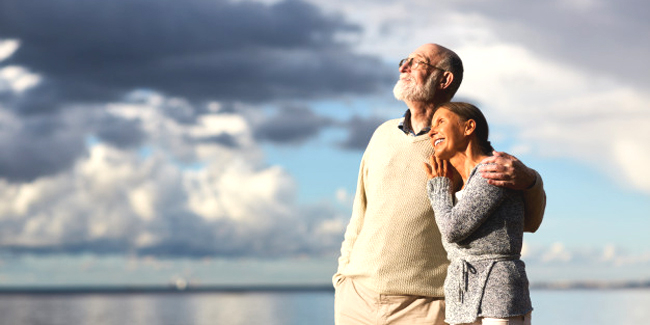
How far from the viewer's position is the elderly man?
12.9 ft

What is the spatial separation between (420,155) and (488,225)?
3.54 feet

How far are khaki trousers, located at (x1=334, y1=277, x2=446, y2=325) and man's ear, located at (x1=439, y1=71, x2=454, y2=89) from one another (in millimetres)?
1111

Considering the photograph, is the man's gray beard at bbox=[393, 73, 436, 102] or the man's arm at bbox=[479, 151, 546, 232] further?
the man's gray beard at bbox=[393, 73, 436, 102]

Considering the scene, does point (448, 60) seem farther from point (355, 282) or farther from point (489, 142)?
point (355, 282)

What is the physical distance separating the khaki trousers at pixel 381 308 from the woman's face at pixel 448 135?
3.45 feet

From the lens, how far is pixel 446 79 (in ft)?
13.2

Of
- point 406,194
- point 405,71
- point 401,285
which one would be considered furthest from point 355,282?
point 405,71

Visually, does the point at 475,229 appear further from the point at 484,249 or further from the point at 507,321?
the point at 507,321

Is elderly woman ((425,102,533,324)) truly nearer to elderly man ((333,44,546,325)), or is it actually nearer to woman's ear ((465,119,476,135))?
woman's ear ((465,119,476,135))

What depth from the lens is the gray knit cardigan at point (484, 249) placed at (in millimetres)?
2928

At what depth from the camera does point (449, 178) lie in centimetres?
318

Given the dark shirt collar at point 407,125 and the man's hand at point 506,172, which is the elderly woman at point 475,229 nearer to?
the man's hand at point 506,172

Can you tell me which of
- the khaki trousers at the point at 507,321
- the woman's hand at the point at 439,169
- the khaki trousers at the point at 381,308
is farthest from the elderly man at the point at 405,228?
the khaki trousers at the point at 507,321

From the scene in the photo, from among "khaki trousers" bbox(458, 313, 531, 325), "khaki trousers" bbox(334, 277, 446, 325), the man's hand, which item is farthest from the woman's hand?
"khaki trousers" bbox(334, 277, 446, 325)
